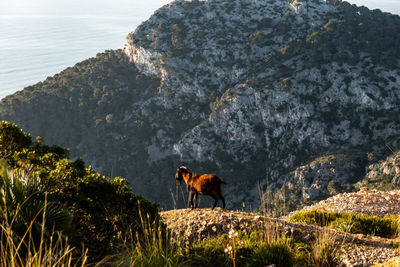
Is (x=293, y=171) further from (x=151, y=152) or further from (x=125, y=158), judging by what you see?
(x=125, y=158)

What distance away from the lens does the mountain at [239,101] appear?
8506cm

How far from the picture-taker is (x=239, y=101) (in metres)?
98.1

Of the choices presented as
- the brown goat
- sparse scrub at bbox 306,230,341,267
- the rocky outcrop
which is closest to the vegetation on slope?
the brown goat

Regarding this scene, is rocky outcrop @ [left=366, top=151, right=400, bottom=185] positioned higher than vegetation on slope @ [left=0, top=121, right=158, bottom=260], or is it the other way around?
vegetation on slope @ [left=0, top=121, right=158, bottom=260]

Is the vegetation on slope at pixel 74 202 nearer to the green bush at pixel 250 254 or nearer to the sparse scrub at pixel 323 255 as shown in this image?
the green bush at pixel 250 254

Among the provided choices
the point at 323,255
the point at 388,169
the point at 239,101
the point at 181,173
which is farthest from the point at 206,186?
the point at 239,101

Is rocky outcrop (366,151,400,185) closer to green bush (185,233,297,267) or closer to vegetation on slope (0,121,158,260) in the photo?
green bush (185,233,297,267)

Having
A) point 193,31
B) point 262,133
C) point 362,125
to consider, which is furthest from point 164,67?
point 362,125

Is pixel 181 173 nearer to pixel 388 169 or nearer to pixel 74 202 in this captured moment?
pixel 74 202

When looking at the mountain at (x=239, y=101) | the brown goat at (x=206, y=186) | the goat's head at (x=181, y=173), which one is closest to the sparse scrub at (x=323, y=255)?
the brown goat at (x=206, y=186)

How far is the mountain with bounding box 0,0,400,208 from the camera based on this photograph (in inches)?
3349

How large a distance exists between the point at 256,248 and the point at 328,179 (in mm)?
77207

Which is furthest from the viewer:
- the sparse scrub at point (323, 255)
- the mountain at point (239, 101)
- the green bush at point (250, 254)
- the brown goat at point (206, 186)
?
the mountain at point (239, 101)

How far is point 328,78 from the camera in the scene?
9381 centimetres
